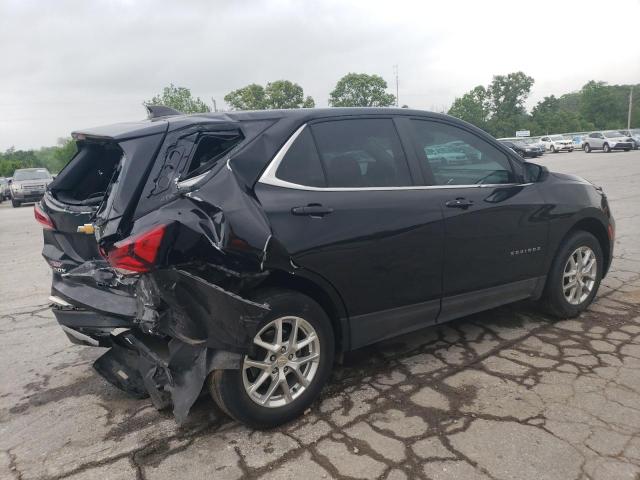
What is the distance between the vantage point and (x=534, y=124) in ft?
258

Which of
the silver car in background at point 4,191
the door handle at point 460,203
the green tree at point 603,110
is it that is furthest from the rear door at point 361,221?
the green tree at point 603,110

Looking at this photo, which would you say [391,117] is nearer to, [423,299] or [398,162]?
[398,162]

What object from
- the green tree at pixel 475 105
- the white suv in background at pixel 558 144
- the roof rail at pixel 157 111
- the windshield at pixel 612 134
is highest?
the green tree at pixel 475 105

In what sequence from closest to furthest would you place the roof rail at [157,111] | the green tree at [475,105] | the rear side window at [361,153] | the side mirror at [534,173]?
the rear side window at [361,153], the roof rail at [157,111], the side mirror at [534,173], the green tree at [475,105]

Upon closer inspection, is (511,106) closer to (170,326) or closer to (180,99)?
(180,99)

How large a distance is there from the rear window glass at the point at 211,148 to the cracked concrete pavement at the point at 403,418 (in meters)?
1.55

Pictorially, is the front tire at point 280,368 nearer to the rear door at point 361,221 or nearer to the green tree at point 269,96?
the rear door at point 361,221

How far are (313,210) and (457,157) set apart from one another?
1.45m

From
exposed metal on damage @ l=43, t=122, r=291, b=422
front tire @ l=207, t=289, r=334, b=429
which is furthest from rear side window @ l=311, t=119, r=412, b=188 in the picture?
front tire @ l=207, t=289, r=334, b=429

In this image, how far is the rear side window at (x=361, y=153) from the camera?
3.14m

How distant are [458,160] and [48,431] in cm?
331

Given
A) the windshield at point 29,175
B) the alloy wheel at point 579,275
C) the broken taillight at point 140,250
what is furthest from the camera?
the windshield at point 29,175

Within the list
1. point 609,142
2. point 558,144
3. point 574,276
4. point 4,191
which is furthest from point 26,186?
point 558,144

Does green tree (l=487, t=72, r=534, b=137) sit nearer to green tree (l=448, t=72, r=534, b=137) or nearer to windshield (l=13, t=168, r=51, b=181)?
green tree (l=448, t=72, r=534, b=137)
